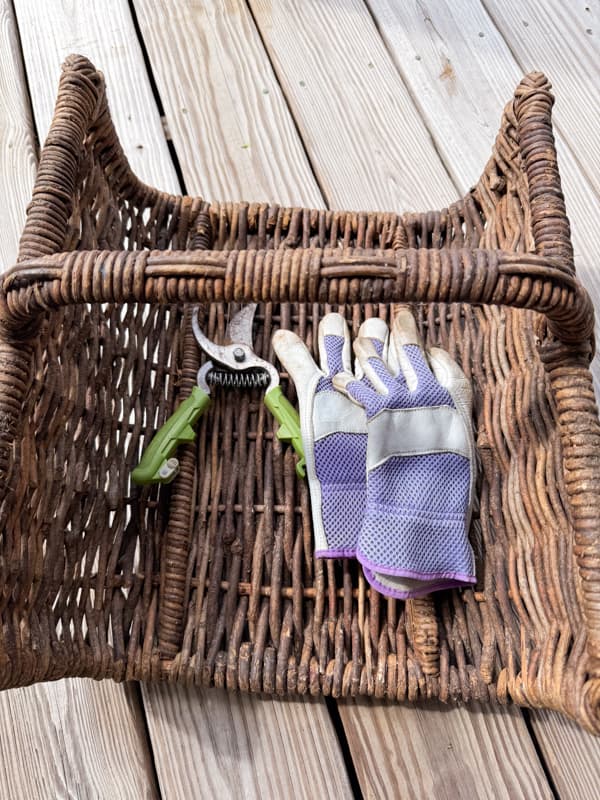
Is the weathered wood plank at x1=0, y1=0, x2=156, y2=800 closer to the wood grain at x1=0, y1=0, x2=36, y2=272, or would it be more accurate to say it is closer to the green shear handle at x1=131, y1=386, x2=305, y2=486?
the green shear handle at x1=131, y1=386, x2=305, y2=486

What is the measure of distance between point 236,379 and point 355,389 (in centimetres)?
14

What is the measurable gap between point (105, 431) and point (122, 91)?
0.62m

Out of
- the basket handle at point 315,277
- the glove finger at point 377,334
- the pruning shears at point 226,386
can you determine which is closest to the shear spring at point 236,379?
the pruning shears at point 226,386

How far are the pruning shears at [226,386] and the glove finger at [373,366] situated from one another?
9cm

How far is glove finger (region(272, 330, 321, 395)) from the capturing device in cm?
76

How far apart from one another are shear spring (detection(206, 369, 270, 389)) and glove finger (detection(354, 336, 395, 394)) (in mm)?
108

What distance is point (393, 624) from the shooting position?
0.68m

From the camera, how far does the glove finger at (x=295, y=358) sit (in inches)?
29.9

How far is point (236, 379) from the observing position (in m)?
→ 0.79

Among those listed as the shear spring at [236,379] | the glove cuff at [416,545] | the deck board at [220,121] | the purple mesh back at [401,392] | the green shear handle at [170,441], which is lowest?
the glove cuff at [416,545]

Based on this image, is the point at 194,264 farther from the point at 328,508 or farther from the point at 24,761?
the point at 24,761

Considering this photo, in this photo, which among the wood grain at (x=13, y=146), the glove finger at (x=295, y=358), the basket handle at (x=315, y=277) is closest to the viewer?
the basket handle at (x=315, y=277)

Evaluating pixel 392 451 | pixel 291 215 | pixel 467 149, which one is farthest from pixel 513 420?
pixel 467 149

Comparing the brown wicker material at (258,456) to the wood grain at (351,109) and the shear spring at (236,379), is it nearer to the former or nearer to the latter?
the shear spring at (236,379)
